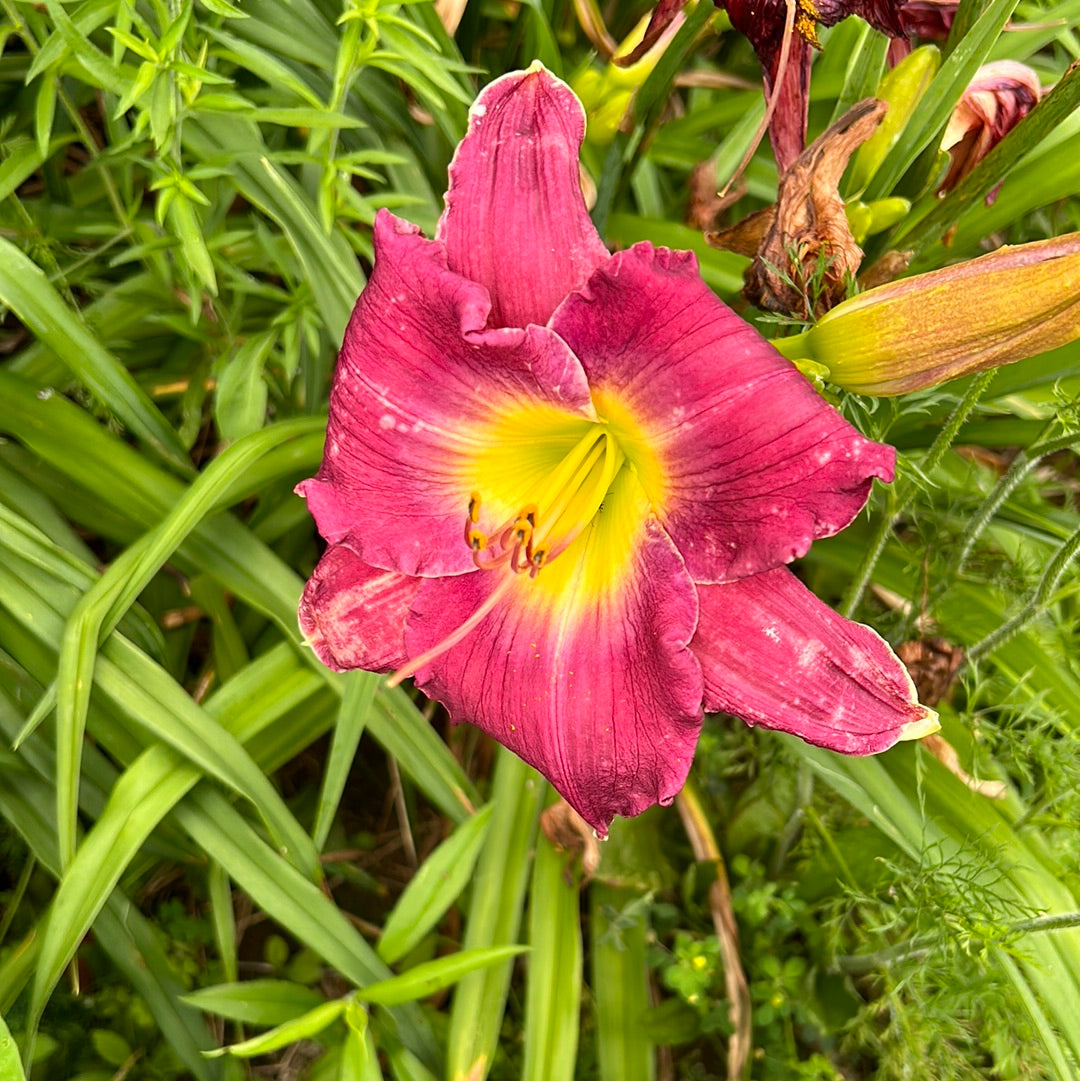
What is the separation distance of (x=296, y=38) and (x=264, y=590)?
61cm

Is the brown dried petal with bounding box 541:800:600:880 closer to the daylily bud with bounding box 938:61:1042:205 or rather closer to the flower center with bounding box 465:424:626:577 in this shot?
the flower center with bounding box 465:424:626:577

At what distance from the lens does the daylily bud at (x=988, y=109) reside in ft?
2.72

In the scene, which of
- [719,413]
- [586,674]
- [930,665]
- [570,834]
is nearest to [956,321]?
[719,413]

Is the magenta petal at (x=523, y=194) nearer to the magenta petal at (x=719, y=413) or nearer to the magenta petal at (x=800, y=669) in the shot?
the magenta petal at (x=719, y=413)

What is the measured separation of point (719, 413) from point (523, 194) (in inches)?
8.6

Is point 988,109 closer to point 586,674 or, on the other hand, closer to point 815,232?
point 815,232

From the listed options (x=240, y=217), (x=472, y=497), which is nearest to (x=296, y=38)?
(x=240, y=217)

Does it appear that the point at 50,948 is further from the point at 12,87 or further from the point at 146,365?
the point at 12,87

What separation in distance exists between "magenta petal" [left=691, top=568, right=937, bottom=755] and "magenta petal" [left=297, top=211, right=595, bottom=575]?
199mm

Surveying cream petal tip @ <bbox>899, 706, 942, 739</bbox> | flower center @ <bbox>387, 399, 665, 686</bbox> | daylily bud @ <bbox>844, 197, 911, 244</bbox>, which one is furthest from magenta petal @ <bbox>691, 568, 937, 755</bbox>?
daylily bud @ <bbox>844, 197, 911, 244</bbox>

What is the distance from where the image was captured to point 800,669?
71cm

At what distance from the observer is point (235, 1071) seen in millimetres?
1039

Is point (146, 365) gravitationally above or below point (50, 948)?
above

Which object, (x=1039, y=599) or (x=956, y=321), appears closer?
(x=956, y=321)
